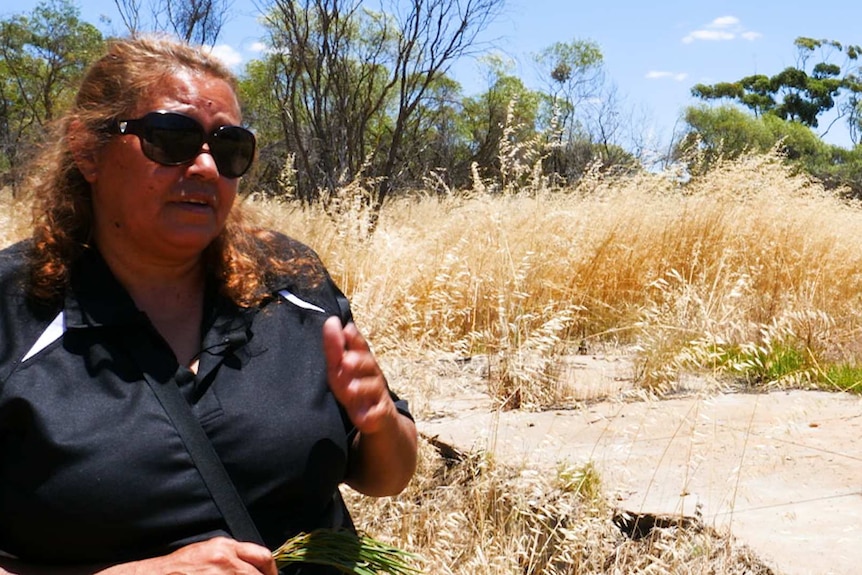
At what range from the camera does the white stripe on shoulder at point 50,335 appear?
4.75 ft

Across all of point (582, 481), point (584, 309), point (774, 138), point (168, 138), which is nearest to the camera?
point (168, 138)

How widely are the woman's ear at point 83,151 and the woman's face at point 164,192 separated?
1cm

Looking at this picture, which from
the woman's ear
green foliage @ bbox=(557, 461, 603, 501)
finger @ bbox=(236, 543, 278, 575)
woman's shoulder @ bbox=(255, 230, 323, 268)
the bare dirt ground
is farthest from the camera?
green foliage @ bbox=(557, 461, 603, 501)

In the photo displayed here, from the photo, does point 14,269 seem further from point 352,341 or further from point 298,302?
point 352,341

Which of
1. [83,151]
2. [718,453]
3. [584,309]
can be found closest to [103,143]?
[83,151]

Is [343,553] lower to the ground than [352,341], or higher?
lower

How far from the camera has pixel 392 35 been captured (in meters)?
13.2

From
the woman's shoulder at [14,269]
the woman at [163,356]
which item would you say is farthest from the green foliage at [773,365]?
the woman's shoulder at [14,269]

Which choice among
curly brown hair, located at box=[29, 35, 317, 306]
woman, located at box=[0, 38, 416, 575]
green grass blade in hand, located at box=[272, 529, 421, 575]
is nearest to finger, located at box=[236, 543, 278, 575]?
woman, located at box=[0, 38, 416, 575]

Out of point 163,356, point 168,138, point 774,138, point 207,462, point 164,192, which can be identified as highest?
point 774,138

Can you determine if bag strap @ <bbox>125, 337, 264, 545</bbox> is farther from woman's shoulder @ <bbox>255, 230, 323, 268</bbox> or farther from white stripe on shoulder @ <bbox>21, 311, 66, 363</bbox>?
woman's shoulder @ <bbox>255, 230, 323, 268</bbox>

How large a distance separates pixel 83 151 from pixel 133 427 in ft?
2.25

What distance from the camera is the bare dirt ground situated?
96.0 inches

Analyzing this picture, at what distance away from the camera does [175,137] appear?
1.70m
